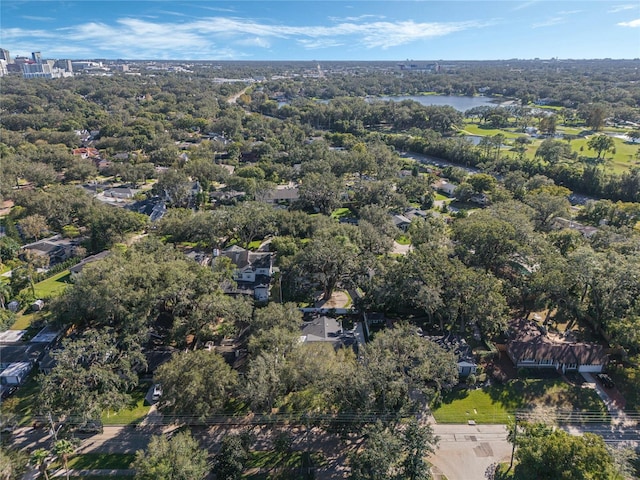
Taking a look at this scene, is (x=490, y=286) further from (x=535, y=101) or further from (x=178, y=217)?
(x=535, y=101)

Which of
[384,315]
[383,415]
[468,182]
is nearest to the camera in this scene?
[383,415]

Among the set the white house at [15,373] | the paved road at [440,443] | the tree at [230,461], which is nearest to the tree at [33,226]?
the white house at [15,373]

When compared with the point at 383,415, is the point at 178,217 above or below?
above

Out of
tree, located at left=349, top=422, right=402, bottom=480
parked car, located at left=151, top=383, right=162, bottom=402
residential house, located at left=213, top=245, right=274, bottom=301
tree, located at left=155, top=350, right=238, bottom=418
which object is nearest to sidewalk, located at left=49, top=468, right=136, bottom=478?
tree, located at left=155, top=350, right=238, bottom=418

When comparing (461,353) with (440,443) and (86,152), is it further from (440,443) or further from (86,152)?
(86,152)

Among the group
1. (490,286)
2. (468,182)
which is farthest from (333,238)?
(468,182)

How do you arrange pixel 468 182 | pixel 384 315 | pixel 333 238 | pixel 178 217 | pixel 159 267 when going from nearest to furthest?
pixel 159 267, pixel 384 315, pixel 333 238, pixel 178 217, pixel 468 182

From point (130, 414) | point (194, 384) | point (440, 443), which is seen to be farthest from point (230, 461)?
point (440, 443)
